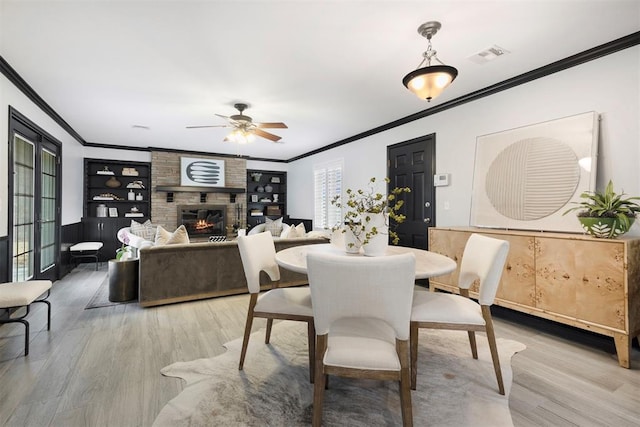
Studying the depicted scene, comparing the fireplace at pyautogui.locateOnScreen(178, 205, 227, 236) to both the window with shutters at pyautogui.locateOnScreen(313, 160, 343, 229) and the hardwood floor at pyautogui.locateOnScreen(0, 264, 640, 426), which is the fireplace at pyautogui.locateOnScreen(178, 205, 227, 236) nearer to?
the window with shutters at pyautogui.locateOnScreen(313, 160, 343, 229)

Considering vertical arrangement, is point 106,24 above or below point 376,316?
above

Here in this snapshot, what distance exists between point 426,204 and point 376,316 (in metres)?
3.43

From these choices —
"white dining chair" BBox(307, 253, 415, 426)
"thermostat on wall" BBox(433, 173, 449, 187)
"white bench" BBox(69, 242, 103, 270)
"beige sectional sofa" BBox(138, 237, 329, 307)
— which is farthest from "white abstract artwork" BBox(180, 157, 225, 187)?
"white dining chair" BBox(307, 253, 415, 426)

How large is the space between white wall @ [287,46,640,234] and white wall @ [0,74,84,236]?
4.81m

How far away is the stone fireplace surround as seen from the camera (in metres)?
7.04

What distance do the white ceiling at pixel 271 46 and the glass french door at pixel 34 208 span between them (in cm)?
77

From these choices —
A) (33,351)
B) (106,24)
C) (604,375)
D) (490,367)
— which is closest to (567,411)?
(490,367)

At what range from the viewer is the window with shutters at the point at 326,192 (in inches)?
259

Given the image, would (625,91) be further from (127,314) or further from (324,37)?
(127,314)

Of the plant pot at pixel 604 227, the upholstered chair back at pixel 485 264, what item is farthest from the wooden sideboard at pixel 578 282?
the upholstered chair back at pixel 485 264

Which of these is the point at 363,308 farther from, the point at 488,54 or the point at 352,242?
the point at 488,54

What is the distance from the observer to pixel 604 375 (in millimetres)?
2115

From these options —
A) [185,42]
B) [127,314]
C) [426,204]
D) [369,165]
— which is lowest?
[127,314]

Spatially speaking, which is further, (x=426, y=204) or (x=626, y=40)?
(x=426, y=204)
